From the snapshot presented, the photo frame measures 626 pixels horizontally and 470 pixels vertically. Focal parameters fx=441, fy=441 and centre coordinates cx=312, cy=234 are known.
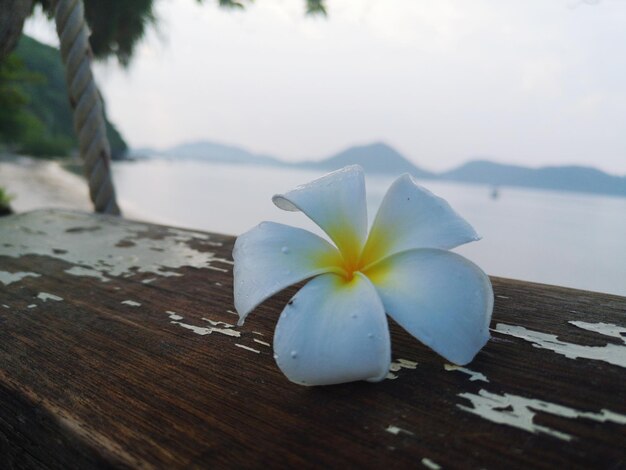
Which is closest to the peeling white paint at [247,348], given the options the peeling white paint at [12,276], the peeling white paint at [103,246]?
the peeling white paint at [103,246]

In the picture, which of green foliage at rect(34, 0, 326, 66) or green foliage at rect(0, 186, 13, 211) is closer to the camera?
green foliage at rect(0, 186, 13, 211)

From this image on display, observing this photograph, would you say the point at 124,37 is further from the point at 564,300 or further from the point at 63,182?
the point at 564,300

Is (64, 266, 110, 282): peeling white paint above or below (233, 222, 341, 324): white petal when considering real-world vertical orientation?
below

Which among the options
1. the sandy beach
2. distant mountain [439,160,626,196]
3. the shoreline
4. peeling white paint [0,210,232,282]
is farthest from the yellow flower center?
the sandy beach

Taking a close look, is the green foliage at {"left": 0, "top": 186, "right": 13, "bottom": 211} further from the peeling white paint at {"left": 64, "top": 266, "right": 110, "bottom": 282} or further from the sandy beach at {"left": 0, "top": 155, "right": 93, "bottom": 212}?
the peeling white paint at {"left": 64, "top": 266, "right": 110, "bottom": 282}

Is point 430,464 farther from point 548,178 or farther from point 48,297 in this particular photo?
point 548,178
